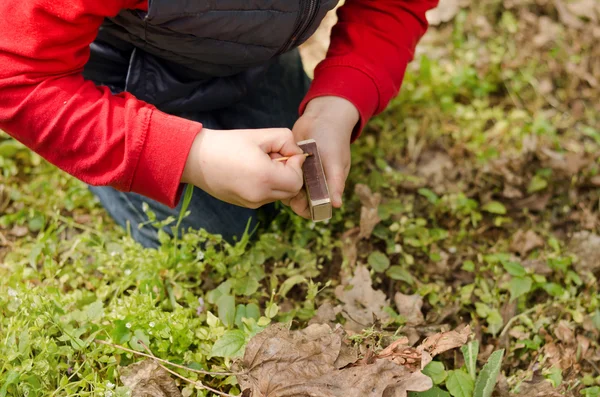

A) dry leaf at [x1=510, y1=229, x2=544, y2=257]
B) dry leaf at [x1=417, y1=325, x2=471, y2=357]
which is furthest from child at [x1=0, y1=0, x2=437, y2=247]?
dry leaf at [x1=510, y1=229, x2=544, y2=257]

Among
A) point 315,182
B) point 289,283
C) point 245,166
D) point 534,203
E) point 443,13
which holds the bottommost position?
point 534,203

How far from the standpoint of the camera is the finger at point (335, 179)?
152 cm

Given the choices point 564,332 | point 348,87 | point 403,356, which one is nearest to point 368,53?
point 348,87

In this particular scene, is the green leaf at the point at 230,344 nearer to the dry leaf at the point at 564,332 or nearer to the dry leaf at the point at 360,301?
the dry leaf at the point at 360,301

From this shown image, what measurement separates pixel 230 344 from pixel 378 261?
55 centimetres

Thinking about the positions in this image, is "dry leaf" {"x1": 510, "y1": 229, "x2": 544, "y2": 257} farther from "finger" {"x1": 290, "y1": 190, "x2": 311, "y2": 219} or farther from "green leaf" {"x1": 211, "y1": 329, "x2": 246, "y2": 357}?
"green leaf" {"x1": 211, "y1": 329, "x2": 246, "y2": 357}

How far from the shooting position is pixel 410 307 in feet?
5.38

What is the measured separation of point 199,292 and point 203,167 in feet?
1.55

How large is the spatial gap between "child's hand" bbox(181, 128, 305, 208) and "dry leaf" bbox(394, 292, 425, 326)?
50 centimetres

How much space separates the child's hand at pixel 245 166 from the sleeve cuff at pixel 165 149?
2 cm

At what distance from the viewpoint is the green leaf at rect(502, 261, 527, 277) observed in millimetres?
1753

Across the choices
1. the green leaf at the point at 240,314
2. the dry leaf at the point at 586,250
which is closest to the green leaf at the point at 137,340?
the green leaf at the point at 240,314

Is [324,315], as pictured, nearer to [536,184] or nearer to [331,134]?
[331,134]

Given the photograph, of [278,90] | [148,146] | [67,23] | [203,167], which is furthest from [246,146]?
[278,90]
